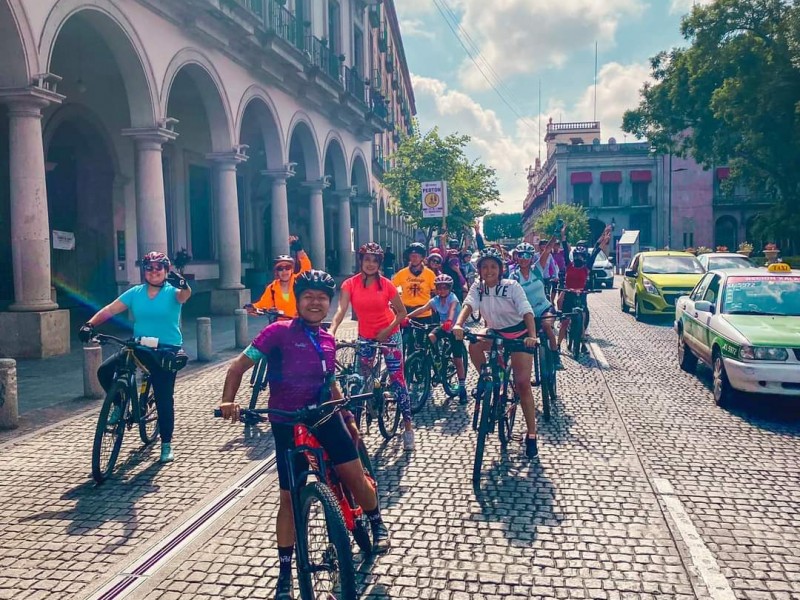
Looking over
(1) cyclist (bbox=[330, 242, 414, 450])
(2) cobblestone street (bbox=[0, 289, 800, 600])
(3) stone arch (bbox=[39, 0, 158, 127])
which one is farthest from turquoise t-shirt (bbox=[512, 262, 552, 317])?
(3) stone arch (bbox=[39, 0, 158, 127])

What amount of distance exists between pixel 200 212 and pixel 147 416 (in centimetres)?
1671

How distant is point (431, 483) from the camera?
17.9 ft

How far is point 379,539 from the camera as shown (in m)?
4.21

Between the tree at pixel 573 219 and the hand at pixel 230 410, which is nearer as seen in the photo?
the hand at pixel 230 410

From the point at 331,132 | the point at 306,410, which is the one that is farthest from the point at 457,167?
the point at 306,410

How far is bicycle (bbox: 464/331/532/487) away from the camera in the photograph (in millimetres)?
5465

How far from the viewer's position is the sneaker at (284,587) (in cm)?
356

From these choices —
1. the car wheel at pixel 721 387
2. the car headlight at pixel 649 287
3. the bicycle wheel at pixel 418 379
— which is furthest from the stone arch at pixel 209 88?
the car wheel at pixel 721 387

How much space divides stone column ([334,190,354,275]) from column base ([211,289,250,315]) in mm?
9524

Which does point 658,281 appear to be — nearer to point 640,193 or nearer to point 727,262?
point 727,262

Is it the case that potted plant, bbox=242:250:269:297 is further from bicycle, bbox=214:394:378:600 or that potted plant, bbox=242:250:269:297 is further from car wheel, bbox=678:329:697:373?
bicycle, bbox=214:394:378:600

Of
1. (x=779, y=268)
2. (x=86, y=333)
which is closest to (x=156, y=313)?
(x=86, y=333)

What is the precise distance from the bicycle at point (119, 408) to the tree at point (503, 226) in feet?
429

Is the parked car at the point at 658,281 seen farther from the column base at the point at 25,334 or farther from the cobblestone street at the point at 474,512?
the column base at the point at 25,334
